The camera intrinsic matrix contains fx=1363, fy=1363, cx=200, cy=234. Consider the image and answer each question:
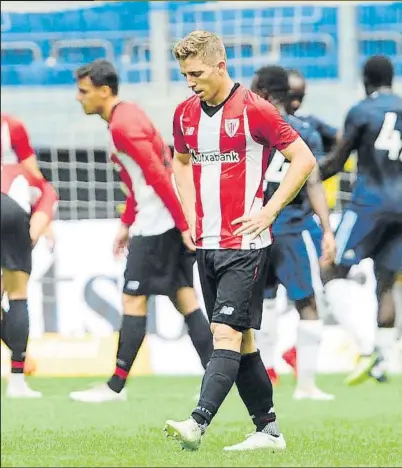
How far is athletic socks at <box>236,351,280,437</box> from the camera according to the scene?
5312 millimetres

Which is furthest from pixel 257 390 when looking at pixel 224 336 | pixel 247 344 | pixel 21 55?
pixel 21 55

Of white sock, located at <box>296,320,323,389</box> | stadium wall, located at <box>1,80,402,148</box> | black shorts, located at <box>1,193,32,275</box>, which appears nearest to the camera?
white sock, located at <box>296,320,323,389</box>

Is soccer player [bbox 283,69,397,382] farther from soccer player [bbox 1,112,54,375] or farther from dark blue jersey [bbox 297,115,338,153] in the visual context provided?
soccer player [bbox 1,112,54,375]

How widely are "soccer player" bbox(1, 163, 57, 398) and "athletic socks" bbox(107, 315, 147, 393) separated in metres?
0.78

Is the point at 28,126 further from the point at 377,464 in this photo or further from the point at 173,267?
the point at 377,464

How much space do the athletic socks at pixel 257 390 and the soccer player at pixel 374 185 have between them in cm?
350

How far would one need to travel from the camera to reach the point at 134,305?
7.66 metres

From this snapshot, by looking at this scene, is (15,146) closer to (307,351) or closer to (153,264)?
(153,264)

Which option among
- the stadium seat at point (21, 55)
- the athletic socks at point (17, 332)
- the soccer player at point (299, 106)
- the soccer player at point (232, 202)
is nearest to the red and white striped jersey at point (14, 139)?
the athletic socks at point (17, 332)

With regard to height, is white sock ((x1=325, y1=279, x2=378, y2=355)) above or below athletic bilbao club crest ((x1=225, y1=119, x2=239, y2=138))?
below

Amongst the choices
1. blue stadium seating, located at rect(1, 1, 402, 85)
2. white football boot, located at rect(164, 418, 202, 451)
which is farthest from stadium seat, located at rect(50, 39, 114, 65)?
white football boot, located at rect(164, 418, 202, 451)

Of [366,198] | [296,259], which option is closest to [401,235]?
[366,198]

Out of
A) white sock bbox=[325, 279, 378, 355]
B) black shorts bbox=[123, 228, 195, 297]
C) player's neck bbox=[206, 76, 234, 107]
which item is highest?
player's neck bbox=[206, 76, 234, 107]

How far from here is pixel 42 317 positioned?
33.9 ft
